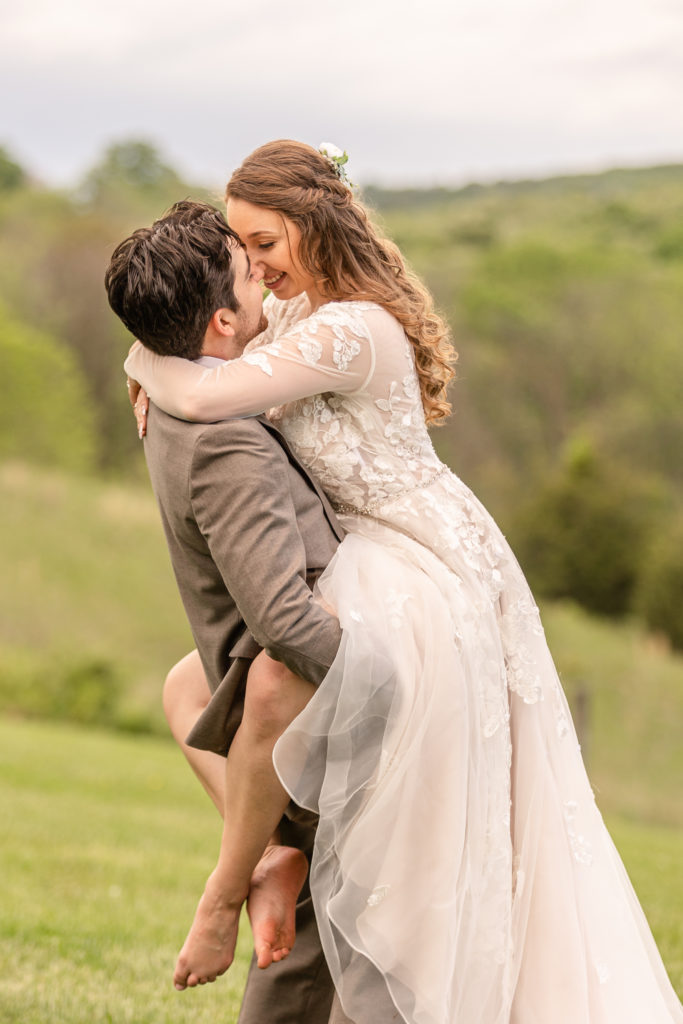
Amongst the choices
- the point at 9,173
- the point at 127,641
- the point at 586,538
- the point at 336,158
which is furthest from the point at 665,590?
the point at 9,173

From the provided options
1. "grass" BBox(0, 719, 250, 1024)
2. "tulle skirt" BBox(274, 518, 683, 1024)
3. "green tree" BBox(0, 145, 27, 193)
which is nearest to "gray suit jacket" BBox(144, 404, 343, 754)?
"tulle skirt" BBox(274, 518, 683, 1024)

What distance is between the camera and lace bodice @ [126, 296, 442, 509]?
10.5 feet

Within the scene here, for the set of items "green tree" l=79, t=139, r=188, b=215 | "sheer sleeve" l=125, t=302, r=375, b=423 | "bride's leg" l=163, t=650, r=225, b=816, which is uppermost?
"sheer sleeve" l=125, t=302, r=375, b=423

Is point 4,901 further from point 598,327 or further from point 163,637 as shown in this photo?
point 598,327

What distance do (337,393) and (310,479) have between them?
11.7 inches

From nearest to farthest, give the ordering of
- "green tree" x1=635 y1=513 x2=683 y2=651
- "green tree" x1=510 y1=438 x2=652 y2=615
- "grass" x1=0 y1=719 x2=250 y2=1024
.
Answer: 1. "grass" x1=0 y1=719 x2=250 y2=1024
2. "green tree" x1=635 y1=513 x2=683 y2=651
3. "green tree" x1=510 y1=438 x2=652 y2=615

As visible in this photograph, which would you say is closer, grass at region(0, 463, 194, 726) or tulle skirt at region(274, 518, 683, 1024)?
tulle skirt at region(274, 518, 683, 1024)

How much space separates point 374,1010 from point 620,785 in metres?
17.7

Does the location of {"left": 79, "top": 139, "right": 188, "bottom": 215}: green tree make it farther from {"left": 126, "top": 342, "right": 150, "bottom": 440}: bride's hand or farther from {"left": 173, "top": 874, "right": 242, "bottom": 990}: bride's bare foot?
{"left": 173, "top": 874, "right": 242, "bottom": 990}: bride's bare foot

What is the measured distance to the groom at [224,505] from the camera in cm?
302

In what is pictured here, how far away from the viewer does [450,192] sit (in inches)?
3612

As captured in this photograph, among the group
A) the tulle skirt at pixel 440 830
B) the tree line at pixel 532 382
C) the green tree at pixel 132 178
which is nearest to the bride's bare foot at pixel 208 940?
the tulle skirt at pixel 440 830

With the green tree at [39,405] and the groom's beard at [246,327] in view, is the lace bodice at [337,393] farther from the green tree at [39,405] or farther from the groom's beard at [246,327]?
the green tree at [39,405]

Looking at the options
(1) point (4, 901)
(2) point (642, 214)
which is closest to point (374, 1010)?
(1) point (4, 901)
